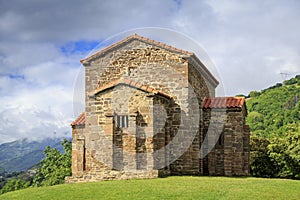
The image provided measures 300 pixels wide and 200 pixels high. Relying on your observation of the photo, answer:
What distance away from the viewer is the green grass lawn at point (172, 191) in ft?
50.3

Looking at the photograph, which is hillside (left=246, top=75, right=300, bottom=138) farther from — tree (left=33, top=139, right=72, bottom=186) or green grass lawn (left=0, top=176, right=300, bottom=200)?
green grass lawn (left=0, top=176, right=300, bottom=200)

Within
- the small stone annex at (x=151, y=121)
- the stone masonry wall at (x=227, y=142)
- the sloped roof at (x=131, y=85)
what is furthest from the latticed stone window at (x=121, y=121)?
the stone masonry wall at (x=227, y=142)

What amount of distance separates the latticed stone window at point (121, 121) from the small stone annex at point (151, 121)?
0.06m

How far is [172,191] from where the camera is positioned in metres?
16.0

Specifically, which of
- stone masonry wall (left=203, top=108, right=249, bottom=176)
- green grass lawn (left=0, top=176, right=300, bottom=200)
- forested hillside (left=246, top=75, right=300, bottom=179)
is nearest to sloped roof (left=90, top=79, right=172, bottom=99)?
stone masonry wall (left=203, top=108, right=249, bottom=176)

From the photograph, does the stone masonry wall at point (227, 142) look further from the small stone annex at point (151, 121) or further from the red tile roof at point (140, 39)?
the red tile roof at point (140, 39)

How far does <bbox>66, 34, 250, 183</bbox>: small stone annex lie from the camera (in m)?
21.2

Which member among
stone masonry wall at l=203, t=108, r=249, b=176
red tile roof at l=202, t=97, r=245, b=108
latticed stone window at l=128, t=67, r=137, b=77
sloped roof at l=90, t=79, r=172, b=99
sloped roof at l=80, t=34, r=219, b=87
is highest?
sloped roof at l=80, t=34, r=219, b=87

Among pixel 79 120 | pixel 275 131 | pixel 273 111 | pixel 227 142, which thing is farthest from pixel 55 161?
pixel 273 111

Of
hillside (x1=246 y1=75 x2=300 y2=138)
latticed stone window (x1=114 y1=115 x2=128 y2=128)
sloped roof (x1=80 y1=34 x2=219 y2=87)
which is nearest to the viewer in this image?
latticed stone window (x1=114 y1=115 x2=128 y2=128)

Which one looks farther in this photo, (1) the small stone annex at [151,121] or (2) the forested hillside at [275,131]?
(2) the forested hillside at [275,131]

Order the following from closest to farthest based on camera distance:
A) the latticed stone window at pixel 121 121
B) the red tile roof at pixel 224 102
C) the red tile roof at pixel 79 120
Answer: the latticed stone window at pixel 121 121 < the red tile roof at pixel 224 102 < the red tile roof at pixel 79 120

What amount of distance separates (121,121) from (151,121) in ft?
5.73

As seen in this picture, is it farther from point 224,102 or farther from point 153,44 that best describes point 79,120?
point 224,102
